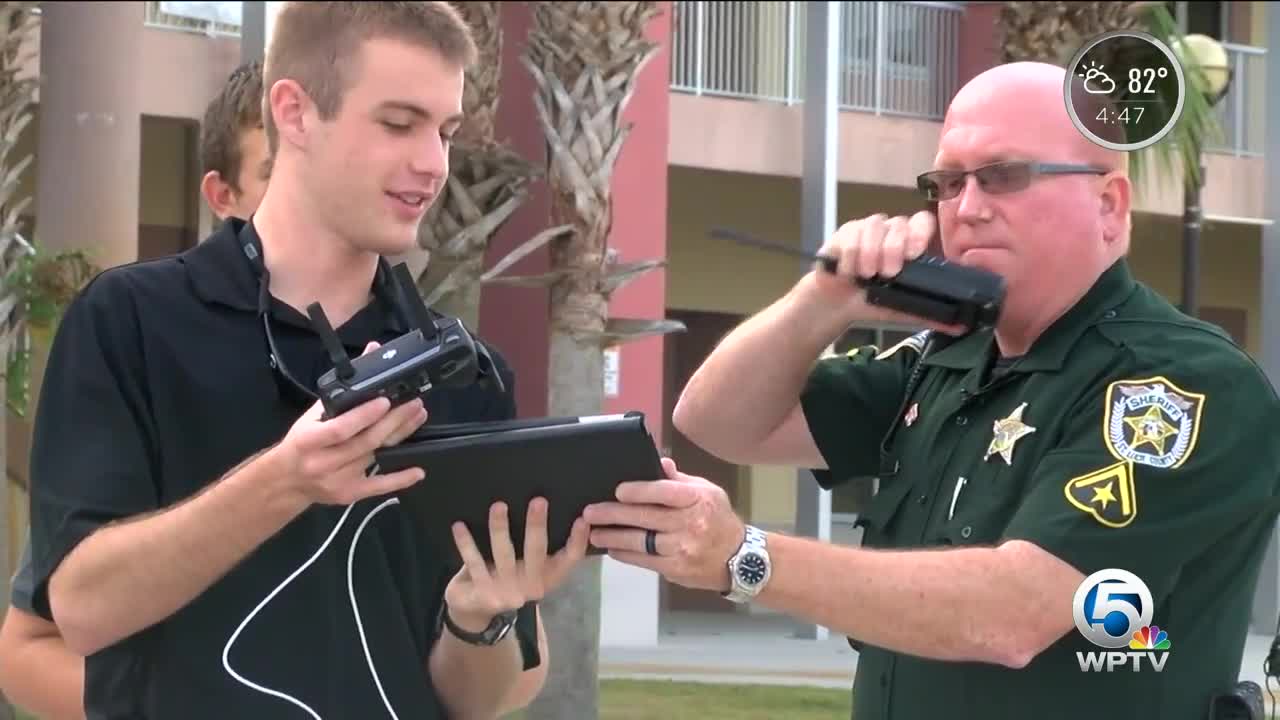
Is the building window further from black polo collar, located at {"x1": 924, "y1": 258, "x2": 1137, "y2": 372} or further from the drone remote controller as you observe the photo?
the drone remote controller

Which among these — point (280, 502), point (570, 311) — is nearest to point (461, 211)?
point (570, 311)

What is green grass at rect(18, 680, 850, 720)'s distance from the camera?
975cm

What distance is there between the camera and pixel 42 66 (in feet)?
36.0

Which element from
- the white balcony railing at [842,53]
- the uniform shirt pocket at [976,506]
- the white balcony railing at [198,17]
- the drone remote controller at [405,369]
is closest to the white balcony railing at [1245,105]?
the white balcony railing at [842,53]

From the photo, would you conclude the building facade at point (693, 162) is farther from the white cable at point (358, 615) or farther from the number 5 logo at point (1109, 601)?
the number 5 logo at point (1109, 601)

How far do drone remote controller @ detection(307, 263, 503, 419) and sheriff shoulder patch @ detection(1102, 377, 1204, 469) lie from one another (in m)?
0.96

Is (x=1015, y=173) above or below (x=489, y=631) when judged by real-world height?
above

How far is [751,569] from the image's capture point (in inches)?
102

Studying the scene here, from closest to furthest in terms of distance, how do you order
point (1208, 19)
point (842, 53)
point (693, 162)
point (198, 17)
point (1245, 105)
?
point (198, 17), point (693, 162), point (842, 53), point (1245, 105), point (1208, 19)

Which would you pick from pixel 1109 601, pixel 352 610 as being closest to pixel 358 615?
pixel 352 610

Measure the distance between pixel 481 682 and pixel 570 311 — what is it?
6.04 meters

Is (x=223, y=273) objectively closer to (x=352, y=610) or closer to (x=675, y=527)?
(x=352, y=610)

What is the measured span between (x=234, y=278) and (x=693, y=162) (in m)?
12.5
